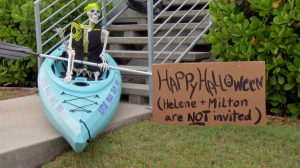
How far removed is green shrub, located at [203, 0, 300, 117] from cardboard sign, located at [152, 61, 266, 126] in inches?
11.8

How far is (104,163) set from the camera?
120 inches

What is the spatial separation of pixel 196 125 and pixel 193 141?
491 mm

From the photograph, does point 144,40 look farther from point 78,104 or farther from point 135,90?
point 78,104

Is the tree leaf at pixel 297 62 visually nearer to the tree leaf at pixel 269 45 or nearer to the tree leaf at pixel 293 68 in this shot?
the tree leaf at pixel 293 68

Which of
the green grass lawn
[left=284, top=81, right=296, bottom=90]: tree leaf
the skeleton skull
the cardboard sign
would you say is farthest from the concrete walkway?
[left=284, top=81, right=296, bottom=90]: tree leaf

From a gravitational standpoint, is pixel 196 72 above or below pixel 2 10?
below

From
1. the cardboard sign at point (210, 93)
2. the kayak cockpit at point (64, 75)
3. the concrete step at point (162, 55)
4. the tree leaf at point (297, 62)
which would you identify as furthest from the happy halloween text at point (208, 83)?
the concrete step at point (162, 55)

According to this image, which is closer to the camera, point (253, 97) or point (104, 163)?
point (104, 163)

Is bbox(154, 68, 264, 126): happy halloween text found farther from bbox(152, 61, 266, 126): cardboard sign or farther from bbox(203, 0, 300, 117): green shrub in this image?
bbox(203, 0, 300, 117): green shrub

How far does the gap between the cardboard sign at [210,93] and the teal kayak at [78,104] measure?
1.83 feet

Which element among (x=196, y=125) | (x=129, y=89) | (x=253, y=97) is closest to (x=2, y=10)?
(x=129, y=89)

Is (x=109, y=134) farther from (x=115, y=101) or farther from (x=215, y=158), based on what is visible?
(x=215, y=158)

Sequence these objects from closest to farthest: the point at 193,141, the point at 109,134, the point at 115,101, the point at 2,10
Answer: the point at 193,141 < the point at 109,134 < the point at 115,101 < the point at 2,10

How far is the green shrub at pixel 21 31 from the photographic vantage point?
5.45m
